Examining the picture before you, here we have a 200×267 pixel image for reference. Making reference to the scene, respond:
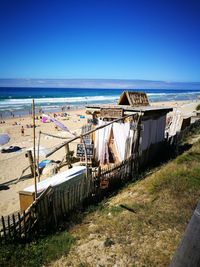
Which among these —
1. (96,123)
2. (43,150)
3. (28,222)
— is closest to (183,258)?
(28,222)

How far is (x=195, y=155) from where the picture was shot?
11461mm

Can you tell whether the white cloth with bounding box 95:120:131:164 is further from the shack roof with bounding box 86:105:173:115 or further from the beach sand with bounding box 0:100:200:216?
the beach sand with bounding box 0:100:200:216

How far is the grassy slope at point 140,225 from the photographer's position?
480 centimetres

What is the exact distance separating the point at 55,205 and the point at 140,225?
2526mm

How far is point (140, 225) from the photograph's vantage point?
19.1ft

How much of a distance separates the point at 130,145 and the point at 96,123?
7.25 feet

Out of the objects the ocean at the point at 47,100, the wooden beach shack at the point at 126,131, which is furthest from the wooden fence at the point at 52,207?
the ocean at the point at 47,100

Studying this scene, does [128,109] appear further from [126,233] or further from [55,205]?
[126,233]

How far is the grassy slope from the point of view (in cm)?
480

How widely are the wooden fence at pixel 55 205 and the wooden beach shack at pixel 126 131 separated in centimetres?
178

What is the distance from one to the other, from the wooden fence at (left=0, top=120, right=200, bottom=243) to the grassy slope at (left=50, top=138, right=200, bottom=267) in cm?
60

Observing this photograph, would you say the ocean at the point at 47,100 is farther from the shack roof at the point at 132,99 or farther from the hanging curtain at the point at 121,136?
the hanging curtain at the point at 121,136

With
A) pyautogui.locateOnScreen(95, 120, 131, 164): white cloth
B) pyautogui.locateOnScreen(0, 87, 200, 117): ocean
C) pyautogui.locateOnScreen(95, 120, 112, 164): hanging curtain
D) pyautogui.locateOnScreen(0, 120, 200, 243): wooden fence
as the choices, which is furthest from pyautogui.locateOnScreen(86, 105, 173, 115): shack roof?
pyautogui.locateOnScreen(0, 87, 200, 117): ocean

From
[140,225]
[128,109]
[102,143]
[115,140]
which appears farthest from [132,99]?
[140,225]
